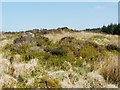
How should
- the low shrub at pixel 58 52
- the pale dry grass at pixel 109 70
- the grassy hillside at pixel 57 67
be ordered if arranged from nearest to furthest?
1. the grassy hillside at pixel 57 67
2. the pale dry grass at pixel 109 70
3. the low shrub at pixel 58 52

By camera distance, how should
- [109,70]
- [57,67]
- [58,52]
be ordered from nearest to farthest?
[109,70] < [57,67] < [58,52]

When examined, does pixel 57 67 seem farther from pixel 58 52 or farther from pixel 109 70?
pixel 109 70

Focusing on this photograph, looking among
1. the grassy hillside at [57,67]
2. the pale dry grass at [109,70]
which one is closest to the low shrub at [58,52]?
the grassy hillside at [57,67]

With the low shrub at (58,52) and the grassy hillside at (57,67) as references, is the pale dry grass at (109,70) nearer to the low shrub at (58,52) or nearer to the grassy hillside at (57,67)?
the grassy hillside at (57,67)

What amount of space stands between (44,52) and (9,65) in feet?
7.23

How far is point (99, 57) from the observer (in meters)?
14.0

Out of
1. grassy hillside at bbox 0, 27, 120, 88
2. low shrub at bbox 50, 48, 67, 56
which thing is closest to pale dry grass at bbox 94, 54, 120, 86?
grassy hillside at bbox 0, 27, 120, 88

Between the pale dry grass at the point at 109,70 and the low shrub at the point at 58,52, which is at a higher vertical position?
the low shrub at the point at 58,52

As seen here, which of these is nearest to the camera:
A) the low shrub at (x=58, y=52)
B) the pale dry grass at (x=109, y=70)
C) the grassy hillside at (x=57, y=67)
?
the grassy hillside at (x=57, y=67)

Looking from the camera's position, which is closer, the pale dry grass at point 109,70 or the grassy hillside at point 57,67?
the grassy hillside at point 57,67

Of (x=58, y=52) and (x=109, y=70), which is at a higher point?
(x=58, y=52)

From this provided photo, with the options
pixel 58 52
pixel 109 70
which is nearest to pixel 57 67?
pixel 58 52

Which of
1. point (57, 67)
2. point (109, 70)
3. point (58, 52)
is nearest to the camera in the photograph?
point (109, 70)

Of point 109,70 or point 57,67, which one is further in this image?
point 57,67
